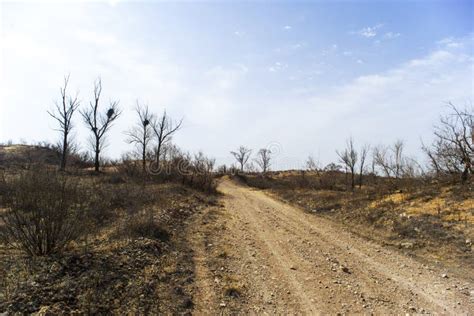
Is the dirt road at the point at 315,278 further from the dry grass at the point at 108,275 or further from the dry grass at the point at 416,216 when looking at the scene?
the dry grass at the point at 416,216

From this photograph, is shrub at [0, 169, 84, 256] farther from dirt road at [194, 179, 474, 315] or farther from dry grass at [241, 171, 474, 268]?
dry grass at [241, 171, 474, 268]

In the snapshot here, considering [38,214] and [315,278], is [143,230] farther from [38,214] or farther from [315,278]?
[315,278]

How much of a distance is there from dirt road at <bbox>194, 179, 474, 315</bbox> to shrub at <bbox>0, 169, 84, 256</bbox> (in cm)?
292

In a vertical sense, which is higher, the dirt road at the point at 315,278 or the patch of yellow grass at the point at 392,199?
the patch of yellow grass at the point at 392,199

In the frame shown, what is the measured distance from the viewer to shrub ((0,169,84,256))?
18.3 ft

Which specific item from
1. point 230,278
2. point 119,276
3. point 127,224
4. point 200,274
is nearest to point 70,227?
point 119,276

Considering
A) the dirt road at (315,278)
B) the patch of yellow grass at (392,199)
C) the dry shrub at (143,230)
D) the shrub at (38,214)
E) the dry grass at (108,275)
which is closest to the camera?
the dry grass at (108,275)

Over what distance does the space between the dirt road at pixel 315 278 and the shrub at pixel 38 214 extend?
9.58ft

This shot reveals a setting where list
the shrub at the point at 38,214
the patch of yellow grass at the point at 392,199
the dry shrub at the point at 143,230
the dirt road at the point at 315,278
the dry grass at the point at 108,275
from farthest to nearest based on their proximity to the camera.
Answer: the patch of yellow grass at the point at 392,199 → the dry shrub at the point at 143,230 → the shrub at the point at 38,214 → the dirt road at the point at 315,278 → the dry grass at the point at 108,275

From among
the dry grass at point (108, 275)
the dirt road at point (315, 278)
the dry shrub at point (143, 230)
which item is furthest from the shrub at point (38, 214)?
the dirt road at point (315, 278)

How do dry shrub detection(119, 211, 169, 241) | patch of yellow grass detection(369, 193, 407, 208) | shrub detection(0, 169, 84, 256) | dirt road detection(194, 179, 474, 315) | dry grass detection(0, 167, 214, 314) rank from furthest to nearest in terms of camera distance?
patch of yellow grass detection(369, 193, 407, 208) → dry shrub detection(119, 211, 169, 241) → shrub detection(0, 169, 84, 256) → dirt road detection(194, 179, 474, 315) → dry grass detection(0, 167, 214, 314)

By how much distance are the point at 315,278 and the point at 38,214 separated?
18.2 ft

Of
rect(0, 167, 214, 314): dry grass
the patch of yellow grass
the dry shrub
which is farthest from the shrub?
the patch of yellow grass

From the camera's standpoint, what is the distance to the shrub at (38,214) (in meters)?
5.57
